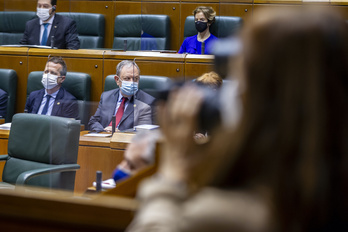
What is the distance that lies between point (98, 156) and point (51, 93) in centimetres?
124

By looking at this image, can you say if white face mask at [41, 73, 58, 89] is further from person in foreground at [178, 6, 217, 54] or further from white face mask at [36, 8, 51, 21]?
white face mask at [36, 8, 51, 21]

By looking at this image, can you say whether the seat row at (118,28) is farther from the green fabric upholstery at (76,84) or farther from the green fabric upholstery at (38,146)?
the green fabric upholstery at (38,146)

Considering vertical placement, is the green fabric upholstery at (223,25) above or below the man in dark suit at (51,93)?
above

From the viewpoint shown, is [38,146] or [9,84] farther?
[9,84]

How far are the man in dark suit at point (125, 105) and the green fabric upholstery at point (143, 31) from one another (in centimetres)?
53

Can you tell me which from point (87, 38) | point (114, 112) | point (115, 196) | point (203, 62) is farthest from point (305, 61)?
point (87, 38)

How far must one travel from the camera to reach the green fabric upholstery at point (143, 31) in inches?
102

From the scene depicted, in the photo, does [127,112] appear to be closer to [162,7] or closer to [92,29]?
[162,7]

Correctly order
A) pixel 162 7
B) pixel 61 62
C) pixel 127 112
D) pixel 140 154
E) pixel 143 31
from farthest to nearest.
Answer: pixel 162 7, pixel 143 31, pixel 61 62, pixel 127 112, pixel 140 154

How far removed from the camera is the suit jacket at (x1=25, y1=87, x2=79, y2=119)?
1.78m

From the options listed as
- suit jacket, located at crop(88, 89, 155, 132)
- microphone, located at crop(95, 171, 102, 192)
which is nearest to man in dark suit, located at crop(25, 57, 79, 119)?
suit jacket, located at crop(88, 89, 155, 132)

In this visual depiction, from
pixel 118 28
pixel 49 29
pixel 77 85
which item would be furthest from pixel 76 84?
pixel 118 28

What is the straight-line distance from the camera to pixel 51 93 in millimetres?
2242

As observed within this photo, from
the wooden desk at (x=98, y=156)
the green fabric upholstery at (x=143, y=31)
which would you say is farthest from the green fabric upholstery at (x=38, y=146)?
the green fabric upholstery at (x=143, y=31)
